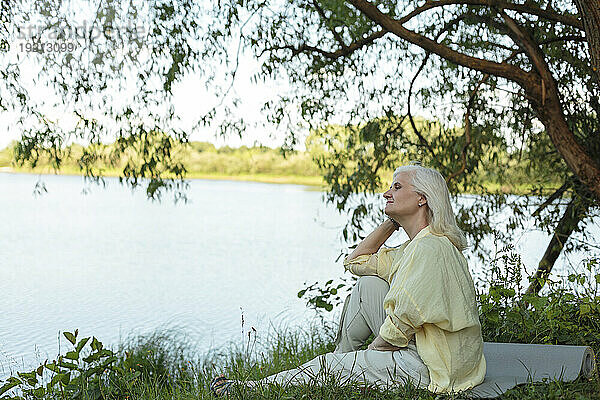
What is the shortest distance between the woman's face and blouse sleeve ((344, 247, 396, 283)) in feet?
1.12

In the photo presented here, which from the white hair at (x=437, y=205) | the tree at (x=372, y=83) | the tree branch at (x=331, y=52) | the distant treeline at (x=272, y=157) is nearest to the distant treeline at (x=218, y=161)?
the distant treeline at (x=272, y=157)

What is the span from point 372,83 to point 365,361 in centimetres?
377

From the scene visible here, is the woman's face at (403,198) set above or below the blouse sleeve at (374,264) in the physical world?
above

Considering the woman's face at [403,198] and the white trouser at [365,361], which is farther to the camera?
the woman's face at [403,198]

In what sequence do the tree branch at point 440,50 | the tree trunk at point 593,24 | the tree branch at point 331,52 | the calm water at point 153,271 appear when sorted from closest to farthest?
1. the tree trunk at point 593,24
2. the tree branch at point 440,50
3. the tree branch at point 331,52
4. the calm water at point 153,271

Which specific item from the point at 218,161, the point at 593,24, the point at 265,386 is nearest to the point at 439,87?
the point at 593,24

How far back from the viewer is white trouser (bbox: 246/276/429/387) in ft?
9.30

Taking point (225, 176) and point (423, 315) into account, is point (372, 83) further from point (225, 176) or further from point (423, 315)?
point (225, 176)

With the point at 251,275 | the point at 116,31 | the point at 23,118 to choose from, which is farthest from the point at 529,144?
the point at 251,275

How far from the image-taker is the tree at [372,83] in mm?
4730

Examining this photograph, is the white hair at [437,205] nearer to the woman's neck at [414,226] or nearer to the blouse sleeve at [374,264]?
the woman's neck at [414,226]

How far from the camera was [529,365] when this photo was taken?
3152 mm

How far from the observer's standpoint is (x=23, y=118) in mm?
4719

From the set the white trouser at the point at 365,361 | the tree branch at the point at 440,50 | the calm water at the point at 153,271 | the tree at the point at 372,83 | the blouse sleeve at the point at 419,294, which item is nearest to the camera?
the blouse sleeve at the point at 419,294
